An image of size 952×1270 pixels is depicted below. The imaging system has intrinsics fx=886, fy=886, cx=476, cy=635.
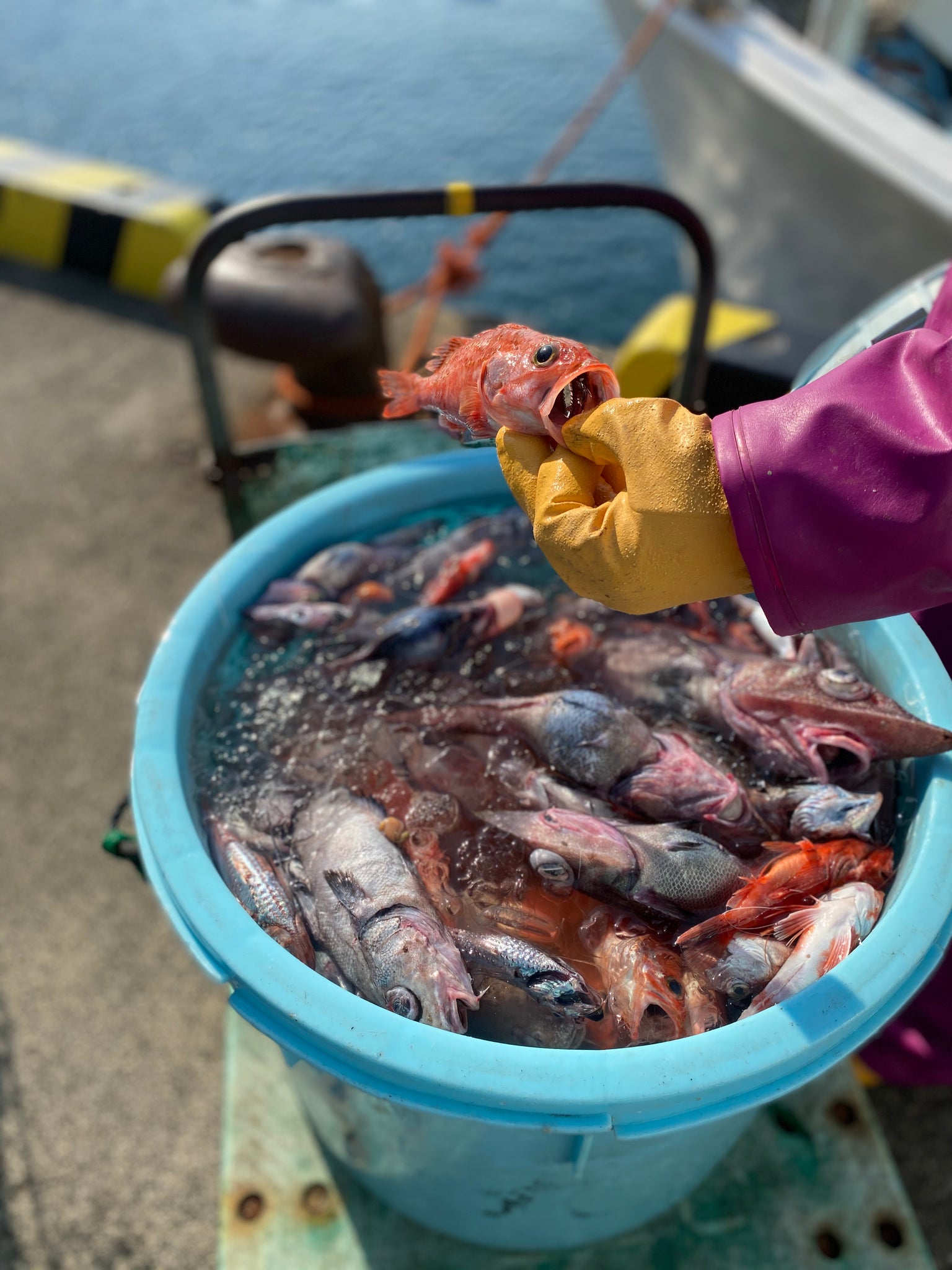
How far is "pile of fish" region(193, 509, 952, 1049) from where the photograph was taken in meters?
1.40

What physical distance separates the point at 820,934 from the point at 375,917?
2.32 feet

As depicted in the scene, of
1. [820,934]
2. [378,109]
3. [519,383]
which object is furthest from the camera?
[378,109]

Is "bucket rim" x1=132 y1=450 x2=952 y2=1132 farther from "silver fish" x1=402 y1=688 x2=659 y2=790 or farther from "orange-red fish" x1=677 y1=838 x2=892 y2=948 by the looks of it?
"silver fish" x1=402 y1=688 x2=659 y2=790

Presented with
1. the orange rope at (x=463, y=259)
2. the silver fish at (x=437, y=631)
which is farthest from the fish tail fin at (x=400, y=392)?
the orange rope at (x=463, y=259)

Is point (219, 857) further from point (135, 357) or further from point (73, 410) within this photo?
point (135, 357)

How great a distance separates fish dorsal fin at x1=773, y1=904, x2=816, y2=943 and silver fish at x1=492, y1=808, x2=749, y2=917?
0.32 feet

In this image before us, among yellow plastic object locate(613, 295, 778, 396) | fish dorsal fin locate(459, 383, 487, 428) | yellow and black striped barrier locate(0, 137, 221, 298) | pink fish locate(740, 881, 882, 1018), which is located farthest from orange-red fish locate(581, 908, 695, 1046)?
yellow and black striped barrier locate(0, 137, 221, 298)

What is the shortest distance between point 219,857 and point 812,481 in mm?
1139

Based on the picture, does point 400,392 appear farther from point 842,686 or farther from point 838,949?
point 838,949

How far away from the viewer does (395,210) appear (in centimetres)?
220

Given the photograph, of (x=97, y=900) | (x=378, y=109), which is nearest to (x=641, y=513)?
(x=97, y=900)

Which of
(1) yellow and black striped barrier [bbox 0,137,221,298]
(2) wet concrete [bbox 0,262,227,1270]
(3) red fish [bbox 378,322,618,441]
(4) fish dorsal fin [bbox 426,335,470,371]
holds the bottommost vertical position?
(2) wet concrete [bbox 0,262,227,1270]

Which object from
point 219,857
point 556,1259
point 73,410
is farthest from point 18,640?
point 556,1259

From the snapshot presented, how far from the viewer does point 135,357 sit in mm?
4898
